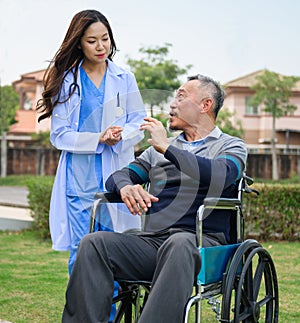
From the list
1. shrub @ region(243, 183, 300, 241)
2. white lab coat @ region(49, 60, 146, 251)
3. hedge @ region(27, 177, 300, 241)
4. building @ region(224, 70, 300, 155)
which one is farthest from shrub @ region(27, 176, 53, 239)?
building @ region(224, 70, 300, 155)

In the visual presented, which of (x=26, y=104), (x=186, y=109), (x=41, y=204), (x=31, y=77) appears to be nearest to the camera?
(x=186, y=109)

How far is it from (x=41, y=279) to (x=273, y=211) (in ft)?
10.7

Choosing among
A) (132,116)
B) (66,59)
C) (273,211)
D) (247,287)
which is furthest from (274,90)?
(247,287)

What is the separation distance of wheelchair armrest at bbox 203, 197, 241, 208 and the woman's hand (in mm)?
734

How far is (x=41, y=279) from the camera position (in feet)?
17.4

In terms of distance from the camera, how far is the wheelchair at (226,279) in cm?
280

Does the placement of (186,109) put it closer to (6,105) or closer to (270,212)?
(270,212)

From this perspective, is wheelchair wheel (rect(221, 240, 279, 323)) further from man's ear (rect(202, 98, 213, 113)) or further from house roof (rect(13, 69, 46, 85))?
house roof (rect(13, 69, 46, 85))

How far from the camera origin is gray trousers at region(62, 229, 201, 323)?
8.62 feet

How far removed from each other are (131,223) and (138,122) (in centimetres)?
54

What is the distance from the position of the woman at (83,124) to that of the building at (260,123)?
1192 inches

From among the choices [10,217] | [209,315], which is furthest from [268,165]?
[209,315]

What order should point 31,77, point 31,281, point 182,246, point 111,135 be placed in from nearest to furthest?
point 182,246
point 111,135
point 31,281
point 31,77

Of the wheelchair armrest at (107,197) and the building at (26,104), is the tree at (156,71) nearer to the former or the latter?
the building at (26,104)
